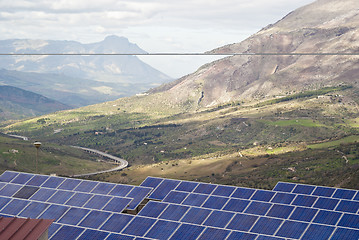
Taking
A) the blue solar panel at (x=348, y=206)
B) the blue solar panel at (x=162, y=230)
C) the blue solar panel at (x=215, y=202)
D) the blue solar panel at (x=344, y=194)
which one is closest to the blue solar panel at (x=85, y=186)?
the blue solar panel at (x=162, y=230)

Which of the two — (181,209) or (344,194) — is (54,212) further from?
(344,194)

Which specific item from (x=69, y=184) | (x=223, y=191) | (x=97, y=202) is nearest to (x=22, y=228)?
(x=97, y=202)

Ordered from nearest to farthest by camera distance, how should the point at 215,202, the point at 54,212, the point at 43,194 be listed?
the point at 54,212 < the point at 215,202 < the point at 43,194

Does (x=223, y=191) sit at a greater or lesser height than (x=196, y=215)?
greater

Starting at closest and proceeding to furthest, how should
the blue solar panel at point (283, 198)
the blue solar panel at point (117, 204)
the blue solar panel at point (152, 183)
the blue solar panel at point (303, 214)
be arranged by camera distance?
the blue solar panel at point (303, 214)
the blue solar panel at point (283, 198)
the blue solar panel at point (117, 204)
the blue solar panel at point (152, 183)

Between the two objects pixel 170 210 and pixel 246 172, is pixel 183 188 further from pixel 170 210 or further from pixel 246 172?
pixel 246 172

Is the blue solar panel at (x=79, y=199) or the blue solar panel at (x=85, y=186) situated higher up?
A: the blue solar panel at (x=85, y=186)

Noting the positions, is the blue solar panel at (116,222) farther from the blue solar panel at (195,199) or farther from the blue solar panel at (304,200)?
the blue solar panel at (304,200)
